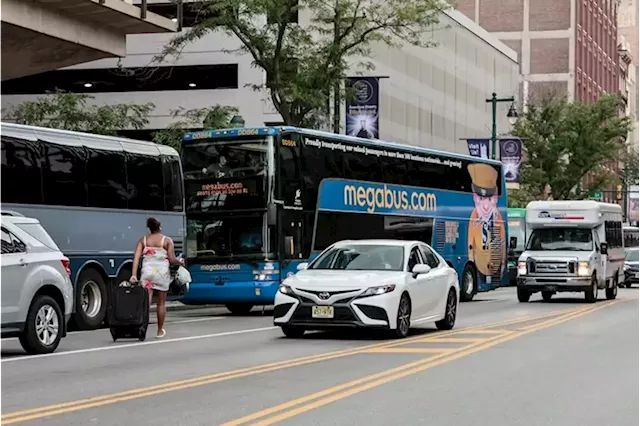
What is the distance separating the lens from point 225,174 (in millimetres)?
25938

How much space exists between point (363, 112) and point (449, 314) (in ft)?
55.8

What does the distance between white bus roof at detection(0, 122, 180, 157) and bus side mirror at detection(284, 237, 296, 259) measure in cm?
300

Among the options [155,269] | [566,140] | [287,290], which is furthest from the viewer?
[566,140]

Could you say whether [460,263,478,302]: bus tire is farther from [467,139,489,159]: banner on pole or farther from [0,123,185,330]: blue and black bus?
[467,139,489,159]: banner on pole

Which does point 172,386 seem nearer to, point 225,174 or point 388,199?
point 225,174

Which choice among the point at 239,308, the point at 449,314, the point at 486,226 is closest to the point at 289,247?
the point at 239,308

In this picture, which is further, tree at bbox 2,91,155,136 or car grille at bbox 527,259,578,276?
tree at bbox 2,91,155,136

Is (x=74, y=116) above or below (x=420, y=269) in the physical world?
above

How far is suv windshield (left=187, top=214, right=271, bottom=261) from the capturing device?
25516mm

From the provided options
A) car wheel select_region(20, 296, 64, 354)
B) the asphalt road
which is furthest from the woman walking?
car wheel select_region(20, 296, 64, 354)

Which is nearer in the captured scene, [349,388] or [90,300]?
[349,388]

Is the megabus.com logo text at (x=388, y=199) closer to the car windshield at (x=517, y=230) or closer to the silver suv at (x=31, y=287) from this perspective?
the silver suv at (x=31, y=287)

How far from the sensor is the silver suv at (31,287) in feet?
50.5

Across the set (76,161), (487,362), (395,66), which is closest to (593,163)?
(395,66)
